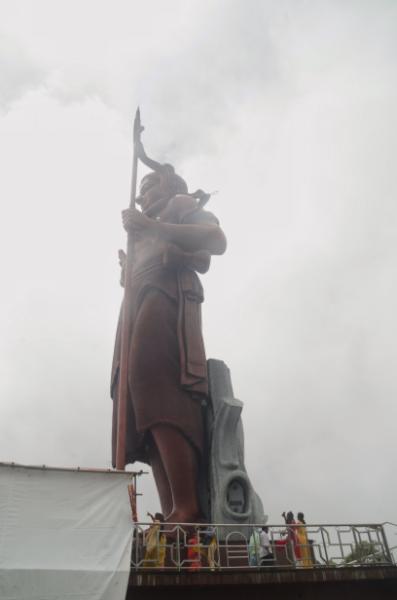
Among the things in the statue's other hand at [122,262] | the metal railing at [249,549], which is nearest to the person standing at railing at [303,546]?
the metal railing at [249,549]

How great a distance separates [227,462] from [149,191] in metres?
5.53

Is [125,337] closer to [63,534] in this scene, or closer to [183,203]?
[183,203]

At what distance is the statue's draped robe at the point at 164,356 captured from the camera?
27.0ft

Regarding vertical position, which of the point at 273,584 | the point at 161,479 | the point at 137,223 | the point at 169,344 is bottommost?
the point at 273,584

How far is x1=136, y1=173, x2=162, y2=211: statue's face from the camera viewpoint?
1073cm

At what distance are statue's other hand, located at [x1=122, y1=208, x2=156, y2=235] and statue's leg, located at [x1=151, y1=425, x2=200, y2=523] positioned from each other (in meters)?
3.42

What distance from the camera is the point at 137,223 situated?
953 centimetres

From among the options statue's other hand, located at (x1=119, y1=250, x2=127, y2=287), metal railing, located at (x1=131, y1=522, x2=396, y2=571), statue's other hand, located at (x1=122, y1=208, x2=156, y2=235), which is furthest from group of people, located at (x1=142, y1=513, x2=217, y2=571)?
statue's other hand, located at (x1=119, y1=250, x2=127, y2=287)

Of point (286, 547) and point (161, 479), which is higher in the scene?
point (161, 479)

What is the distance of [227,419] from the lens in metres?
8.18

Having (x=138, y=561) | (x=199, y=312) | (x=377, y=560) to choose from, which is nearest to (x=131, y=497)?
(x=138, y=561)

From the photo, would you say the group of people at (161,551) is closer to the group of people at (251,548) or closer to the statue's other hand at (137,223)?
the group of people at (251,548)

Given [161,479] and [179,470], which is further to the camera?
[161,479]

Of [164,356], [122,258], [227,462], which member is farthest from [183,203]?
[227,462]
